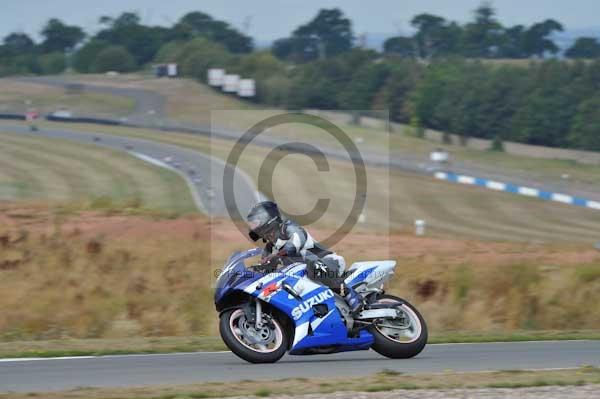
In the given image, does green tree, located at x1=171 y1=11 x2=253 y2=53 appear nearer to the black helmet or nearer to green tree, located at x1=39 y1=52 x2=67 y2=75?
green tree, located at x1=39 y1=52 x2=67 y2=75

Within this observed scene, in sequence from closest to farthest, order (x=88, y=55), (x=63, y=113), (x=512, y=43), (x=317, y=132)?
(x=317, y=132) → (x=63, y=113) → (x=88, y=55) → (x=512, y=43)

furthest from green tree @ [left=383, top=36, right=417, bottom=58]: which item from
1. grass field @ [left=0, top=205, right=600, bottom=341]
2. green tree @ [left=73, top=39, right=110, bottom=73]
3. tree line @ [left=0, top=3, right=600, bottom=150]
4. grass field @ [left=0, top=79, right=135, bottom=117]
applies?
grass field @ [left=0, top=205, right=600, bottom=341]

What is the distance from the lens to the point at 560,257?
21000 millimetres

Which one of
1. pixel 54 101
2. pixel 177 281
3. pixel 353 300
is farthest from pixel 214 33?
pixel 353 300

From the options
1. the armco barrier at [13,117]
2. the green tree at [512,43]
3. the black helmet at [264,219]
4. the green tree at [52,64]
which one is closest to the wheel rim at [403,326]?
the black helmet at [264,219]

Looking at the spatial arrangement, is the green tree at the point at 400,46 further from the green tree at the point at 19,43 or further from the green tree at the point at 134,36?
the green tree at the point at 19,43

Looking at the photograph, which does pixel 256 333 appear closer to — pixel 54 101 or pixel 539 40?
pixel 54 101

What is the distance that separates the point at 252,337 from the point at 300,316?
0.57 m

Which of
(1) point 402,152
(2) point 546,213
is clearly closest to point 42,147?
(1) point 402,152

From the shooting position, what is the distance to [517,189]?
4431cm

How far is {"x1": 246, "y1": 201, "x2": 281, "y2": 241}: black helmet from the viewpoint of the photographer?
10594 millimetres

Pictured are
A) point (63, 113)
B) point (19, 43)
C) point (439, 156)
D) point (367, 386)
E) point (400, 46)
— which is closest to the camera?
point (367, 386)

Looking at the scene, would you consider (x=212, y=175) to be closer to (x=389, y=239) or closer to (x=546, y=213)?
(x=546, y=213)

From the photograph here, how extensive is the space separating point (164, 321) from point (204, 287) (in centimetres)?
129
